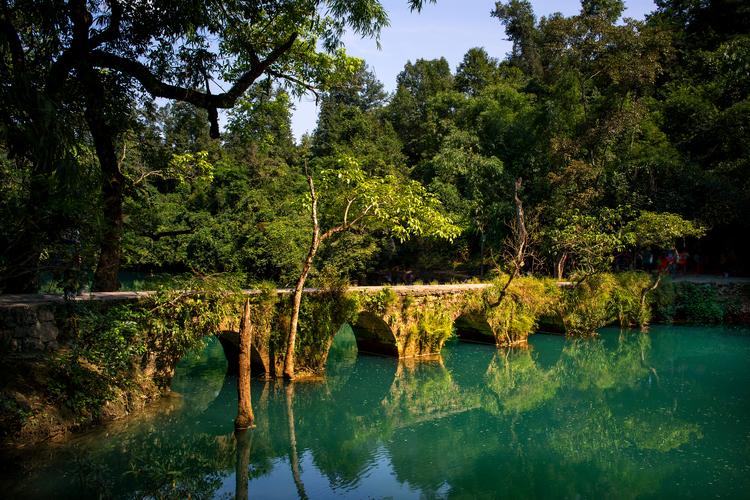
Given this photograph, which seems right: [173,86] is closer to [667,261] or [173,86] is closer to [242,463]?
[242,463]

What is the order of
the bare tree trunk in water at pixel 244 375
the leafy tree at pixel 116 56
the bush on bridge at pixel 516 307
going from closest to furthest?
the leafy tree at pixel 116 56
the bare tree trunk in water at pixel 244 375
the bush on bridge at pixel 516 307

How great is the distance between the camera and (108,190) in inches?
389

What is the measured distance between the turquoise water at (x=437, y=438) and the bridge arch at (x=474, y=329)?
210 cm

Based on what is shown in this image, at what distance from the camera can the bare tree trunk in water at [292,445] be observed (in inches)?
306

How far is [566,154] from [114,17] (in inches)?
715

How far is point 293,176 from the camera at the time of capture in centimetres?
2844

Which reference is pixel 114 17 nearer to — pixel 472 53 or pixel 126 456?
pixel 126 456

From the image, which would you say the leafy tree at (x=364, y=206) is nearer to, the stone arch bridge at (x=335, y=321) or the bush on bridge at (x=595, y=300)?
the stone arch bridge at (x=335, y=321)

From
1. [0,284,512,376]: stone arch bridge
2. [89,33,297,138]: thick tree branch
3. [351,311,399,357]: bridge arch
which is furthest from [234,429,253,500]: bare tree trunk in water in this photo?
[351,311,399,357]: bridge arch

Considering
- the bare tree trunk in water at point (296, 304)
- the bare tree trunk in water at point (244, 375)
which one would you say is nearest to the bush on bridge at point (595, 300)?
the bare tree trunk in water at point (296, 304)

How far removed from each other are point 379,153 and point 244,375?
19.3m

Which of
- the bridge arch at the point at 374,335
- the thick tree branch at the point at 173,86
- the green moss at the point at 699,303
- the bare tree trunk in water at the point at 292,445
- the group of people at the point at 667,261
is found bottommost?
the bare tree trunk in water at the point at 292,445

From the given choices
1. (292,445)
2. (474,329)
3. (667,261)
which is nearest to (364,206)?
(292,445)

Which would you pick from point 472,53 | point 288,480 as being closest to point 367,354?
point 288,480
